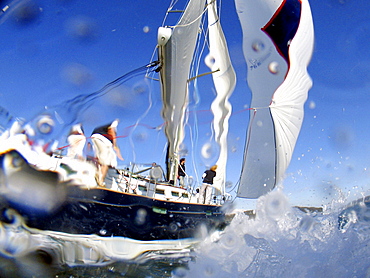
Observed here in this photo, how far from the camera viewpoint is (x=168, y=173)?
8477 millimetres

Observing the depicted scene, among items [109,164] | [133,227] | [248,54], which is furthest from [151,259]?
[248,54]

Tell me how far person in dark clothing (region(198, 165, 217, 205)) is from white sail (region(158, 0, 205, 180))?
1224 mm

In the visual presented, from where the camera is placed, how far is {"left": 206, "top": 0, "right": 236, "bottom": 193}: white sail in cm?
1056

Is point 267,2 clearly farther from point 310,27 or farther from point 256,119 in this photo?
point 256,119

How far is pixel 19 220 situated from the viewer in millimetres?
2713

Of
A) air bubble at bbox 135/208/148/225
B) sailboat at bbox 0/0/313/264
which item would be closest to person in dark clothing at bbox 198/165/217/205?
sailboat at bbox 0/0/313/264

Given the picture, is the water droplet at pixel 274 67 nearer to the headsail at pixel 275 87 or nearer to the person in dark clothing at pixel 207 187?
the headsail at pixel 275 87

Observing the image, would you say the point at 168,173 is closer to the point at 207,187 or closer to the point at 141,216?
the point at 207,187

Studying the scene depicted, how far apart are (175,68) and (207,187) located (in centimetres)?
338

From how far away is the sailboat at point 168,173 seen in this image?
281cm

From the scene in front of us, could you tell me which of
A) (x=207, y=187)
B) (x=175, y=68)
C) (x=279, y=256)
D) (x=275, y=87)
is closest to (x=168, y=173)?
(x=207, y=187)

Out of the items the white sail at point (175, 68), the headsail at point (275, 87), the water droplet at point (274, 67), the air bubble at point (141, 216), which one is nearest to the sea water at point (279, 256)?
the air bubble at point (141, 216)

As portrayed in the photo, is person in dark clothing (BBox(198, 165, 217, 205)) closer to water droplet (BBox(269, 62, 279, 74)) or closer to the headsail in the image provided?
the headsail

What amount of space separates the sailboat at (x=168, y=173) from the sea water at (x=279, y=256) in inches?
10.5
